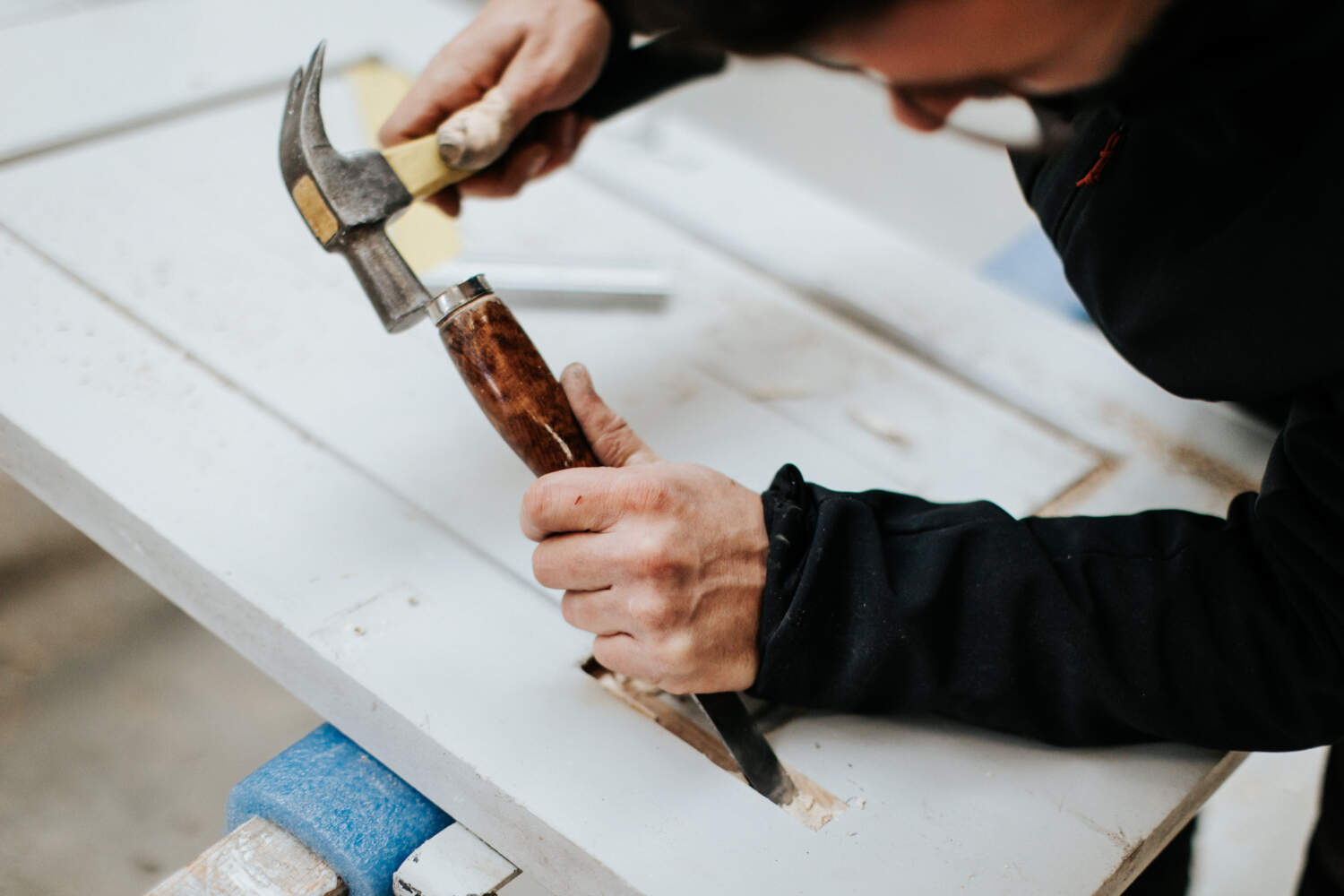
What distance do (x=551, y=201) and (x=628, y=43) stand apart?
9.4 inches

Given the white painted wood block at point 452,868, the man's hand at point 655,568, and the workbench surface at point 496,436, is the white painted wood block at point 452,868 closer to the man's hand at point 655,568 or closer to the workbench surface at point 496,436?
the workbench surface at point 496,436

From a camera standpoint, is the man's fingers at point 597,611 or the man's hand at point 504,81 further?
Result: the man's hand at point 504,81

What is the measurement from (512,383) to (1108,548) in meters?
0.40

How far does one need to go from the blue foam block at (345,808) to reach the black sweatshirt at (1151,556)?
24cm

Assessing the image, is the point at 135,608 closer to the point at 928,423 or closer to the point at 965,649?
the point at 928,423

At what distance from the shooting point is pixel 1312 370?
1.94 ft

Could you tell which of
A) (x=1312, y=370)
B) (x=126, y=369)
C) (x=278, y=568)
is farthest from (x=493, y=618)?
(x=1312, y=370)

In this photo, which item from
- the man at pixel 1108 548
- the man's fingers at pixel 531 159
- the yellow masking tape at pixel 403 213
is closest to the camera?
the man at pixel 1108 548

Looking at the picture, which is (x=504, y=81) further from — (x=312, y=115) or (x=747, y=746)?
(x=747, y=746)

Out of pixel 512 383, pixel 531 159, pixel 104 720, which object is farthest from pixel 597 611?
pixel 104 720

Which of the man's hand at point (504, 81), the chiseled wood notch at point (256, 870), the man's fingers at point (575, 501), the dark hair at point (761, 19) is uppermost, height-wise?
the dark hair at point (761, 19)

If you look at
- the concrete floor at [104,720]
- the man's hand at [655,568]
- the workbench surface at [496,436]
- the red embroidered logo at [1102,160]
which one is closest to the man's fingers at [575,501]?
the man's hand at [655,568]

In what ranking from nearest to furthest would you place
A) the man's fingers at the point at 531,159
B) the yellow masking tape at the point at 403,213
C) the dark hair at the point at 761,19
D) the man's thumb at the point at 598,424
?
the dark hair at the point at 761,19, the man's thumb at the point at 598,424, the man's fingers at the point at 531,159, the yellow masking tape at the point at 403,213

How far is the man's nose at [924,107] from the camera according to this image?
47cm
